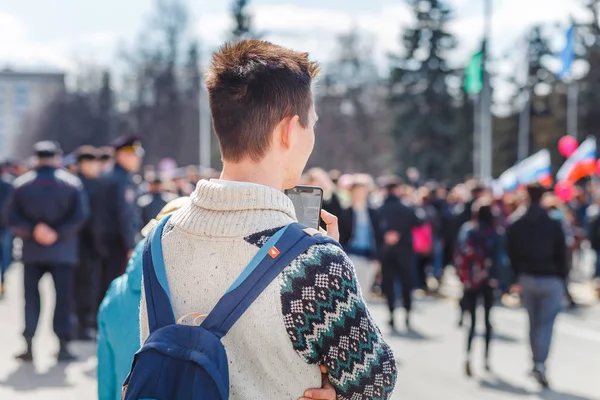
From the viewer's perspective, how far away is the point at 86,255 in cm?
999

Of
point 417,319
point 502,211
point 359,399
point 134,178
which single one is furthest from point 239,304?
point 502,211

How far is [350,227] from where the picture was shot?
9281 millimetres

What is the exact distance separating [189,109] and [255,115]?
5866 centimetres

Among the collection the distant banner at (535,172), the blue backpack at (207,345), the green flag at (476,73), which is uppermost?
the green flag at (476,73)

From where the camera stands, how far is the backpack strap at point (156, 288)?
1.93 meters

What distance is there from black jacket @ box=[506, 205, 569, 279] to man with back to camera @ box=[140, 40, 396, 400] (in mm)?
6763

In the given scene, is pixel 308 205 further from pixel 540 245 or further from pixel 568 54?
pixel 568 54

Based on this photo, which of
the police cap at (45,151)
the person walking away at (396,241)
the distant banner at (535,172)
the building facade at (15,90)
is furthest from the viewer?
the building facade at (15,90)

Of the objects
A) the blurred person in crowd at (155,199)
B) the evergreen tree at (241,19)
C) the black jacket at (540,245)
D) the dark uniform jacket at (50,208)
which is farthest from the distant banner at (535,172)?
the evergreen tree at (241,19)

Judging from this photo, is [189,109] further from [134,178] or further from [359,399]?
[359,399]

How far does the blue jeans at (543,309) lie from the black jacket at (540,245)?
0.27 feet

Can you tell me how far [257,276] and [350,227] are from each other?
7492mm

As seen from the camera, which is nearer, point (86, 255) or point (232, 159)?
point (232, 159)

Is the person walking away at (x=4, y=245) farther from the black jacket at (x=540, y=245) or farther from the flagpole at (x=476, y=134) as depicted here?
the flagpole at (x=476, y=134)
